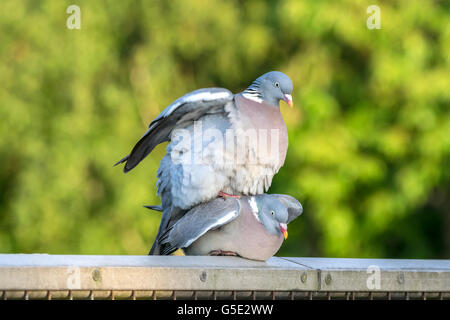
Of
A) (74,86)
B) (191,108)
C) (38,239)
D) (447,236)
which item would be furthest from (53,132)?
(191,108)

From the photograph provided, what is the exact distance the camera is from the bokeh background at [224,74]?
543 cm

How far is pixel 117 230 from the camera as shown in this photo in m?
6.20

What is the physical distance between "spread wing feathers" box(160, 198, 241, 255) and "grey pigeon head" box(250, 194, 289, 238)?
0.07 m

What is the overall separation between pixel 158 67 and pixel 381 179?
7.27 ft

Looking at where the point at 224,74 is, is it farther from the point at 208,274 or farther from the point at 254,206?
the point at 208,274

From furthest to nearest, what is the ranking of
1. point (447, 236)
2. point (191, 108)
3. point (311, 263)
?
1. point (447, 236)
2. point (191, 108)
3. point (311, 263)

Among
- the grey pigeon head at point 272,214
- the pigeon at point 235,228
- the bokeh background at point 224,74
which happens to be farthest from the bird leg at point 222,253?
the bokeh background at point 224,74

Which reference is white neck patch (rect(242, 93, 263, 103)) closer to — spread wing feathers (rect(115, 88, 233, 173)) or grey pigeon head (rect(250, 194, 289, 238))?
spread wing feathers (rect(115, 88, 233, 173))

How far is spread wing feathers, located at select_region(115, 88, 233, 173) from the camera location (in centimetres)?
211

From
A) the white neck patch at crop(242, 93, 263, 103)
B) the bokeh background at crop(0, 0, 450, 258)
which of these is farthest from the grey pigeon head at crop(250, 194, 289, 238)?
the bokeh background at crop(0, 0, 450, 258)

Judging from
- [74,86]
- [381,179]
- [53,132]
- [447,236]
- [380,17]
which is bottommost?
[447,236]

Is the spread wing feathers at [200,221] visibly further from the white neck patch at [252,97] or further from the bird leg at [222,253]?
the white neck patch at [252,97]

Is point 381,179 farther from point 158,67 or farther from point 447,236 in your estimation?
point 158,67

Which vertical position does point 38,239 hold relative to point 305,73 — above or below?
below
